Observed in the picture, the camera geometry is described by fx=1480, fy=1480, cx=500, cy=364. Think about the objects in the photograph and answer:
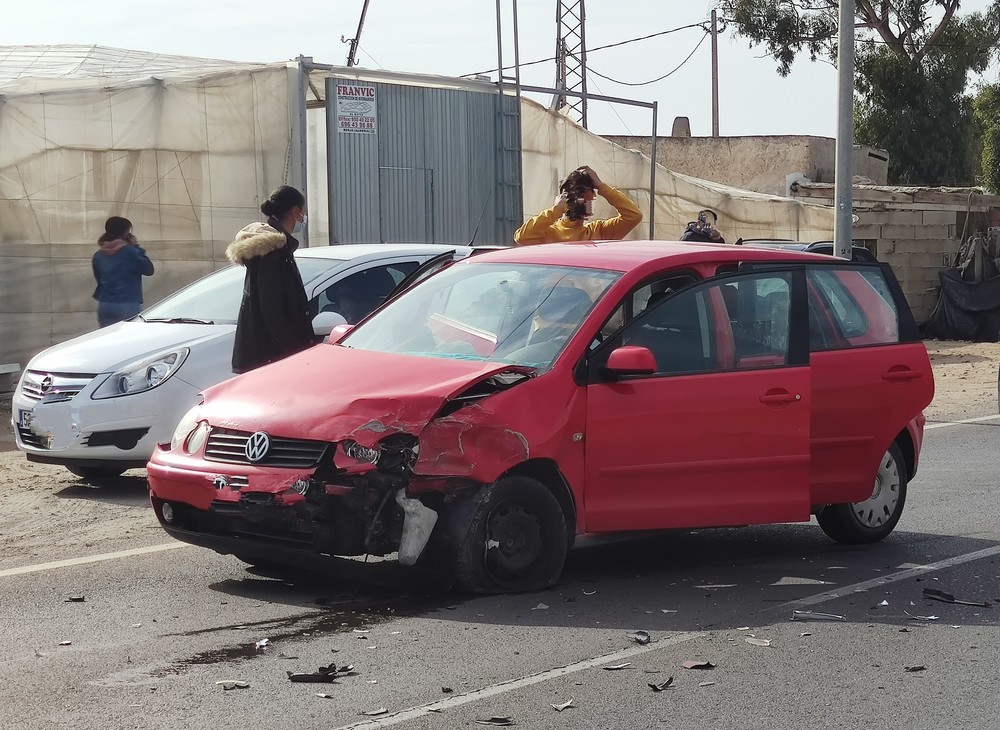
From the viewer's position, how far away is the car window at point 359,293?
33.7ft

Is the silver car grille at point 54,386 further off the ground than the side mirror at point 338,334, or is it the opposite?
the side mirror at point 338,334

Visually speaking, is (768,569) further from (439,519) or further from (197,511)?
(197,511)

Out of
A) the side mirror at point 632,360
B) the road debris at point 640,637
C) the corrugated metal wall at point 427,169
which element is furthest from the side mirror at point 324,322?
the corrugated metal wall at point 427,169

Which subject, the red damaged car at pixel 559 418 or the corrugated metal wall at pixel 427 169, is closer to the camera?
the red damaged car at pixel 559 418

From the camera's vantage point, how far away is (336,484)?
6.00 m

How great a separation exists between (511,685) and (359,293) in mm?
5596

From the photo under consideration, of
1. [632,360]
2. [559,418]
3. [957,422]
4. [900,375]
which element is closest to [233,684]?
[559,418]

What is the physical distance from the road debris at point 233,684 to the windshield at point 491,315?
6.80 ft

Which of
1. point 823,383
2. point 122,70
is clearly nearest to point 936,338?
point 122,70

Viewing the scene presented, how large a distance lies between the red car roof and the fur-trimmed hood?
1.47 meters

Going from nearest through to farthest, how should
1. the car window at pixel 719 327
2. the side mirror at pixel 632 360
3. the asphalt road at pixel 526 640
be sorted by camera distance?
1. the asphalt road at pixel 526 640
2. the side mirror at pixel 632 360
3. the car window at pixel 719 327

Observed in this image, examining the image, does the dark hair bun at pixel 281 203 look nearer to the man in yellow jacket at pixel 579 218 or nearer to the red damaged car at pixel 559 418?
the red damaged car at pixel 559 418

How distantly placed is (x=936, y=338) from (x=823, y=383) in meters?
20.4

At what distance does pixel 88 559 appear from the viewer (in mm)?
7430
